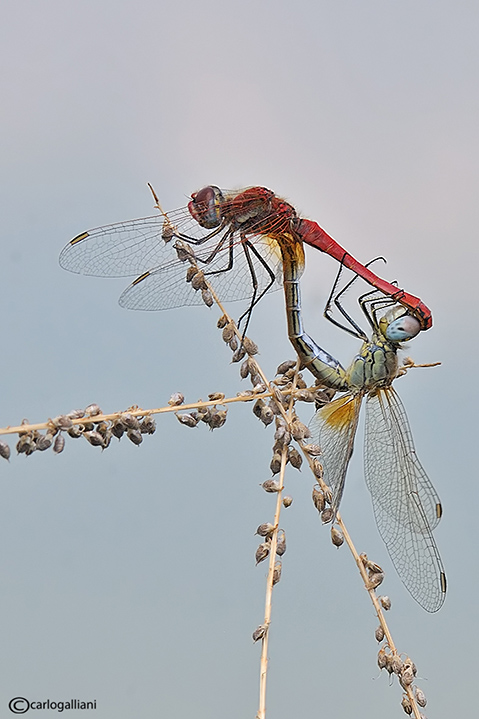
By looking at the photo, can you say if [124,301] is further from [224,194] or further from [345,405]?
[345,405]

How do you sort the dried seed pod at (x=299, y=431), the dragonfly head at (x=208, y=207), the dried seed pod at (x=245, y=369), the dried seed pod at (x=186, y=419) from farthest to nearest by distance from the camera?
the dragonfly head at (x=208, y=207) < the dried seed pod at (x=245, y=369) < the dried seed pod at (x=299, y=431) < the dried seed pod at (x=186, y=419)

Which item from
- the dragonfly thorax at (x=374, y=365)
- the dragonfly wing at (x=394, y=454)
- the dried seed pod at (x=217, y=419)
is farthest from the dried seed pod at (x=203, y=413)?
the dragonfly wing at (x=394, y=454)

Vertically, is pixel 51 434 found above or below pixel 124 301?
below

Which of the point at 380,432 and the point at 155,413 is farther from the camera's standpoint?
the point at 380,432

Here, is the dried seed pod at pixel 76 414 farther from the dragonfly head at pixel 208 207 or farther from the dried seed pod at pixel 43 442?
the dragonfly head at pixel 208 207

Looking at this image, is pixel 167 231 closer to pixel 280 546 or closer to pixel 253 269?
pixel 253 269

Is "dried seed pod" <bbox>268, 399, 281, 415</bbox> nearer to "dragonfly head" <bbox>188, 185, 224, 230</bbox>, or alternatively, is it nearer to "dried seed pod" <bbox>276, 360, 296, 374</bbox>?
"dried seed pod" <bbox>276, 360, 296, 374</bbox>

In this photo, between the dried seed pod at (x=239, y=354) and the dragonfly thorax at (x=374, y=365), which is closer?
the dried seed pod at (x=239, y=354)

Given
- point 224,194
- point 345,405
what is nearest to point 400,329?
point 345,405
